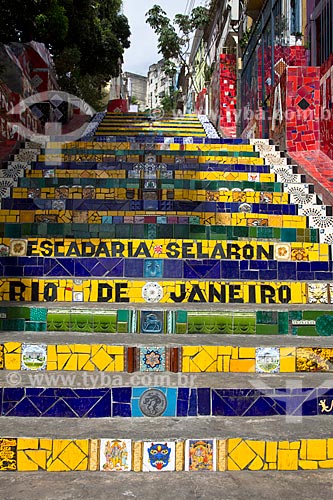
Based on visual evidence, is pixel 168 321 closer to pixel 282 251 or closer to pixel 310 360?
pixel 310 360

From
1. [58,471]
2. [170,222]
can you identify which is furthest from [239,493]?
[170,222]

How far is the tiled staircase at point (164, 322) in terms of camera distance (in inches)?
86.4

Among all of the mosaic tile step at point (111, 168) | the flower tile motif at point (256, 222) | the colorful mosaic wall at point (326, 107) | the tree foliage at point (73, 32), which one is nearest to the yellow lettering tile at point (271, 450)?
the flower tile motif at point (256, 222)

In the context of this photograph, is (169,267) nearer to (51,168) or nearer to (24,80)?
(51,168)

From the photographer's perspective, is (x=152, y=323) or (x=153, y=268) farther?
(x=153, y=268)

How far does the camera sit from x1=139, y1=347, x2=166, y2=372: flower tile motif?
2830 millimetres

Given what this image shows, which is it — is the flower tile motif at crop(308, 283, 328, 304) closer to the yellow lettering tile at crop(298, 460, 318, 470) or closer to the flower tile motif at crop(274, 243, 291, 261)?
the flower tile motif at crop(274, 243, 291, 261)

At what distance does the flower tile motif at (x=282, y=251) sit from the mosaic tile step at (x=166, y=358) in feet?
4.74

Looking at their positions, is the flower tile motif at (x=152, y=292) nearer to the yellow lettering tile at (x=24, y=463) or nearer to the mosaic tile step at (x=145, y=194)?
the yellow lettering tile at (x=24, y=463)

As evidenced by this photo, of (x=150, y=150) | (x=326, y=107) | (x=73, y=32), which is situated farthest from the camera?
(x=73, y=32)

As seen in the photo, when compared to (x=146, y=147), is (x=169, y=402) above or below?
below

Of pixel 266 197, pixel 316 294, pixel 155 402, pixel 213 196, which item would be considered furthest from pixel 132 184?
pixel 155 402

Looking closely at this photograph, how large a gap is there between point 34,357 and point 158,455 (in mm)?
987

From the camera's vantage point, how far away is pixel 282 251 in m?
4.29
